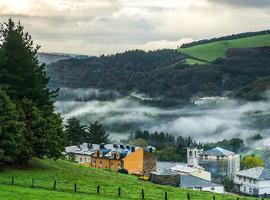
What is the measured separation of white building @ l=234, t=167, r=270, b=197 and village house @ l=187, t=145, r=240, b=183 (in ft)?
71.5

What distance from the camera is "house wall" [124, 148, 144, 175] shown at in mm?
118188

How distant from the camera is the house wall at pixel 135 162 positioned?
118 meters

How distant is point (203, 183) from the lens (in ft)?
299

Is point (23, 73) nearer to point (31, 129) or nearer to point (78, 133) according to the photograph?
point (31, 129)

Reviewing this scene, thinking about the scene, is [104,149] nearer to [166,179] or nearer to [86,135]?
[86,135]

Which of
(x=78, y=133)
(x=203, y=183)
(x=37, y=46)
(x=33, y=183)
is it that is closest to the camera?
(x=33, y=183)

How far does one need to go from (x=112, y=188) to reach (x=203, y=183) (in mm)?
43053

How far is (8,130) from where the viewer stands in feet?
167

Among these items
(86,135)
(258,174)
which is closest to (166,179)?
(258,174)

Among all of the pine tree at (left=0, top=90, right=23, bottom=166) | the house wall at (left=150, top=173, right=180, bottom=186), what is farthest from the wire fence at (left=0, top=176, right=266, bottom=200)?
the house wall at (left=150, top=173, right=180, bottom=186)

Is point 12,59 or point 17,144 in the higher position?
point 12,59

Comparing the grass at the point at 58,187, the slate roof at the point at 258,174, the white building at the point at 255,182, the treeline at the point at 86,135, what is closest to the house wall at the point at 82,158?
the treeline at the point at 86,135

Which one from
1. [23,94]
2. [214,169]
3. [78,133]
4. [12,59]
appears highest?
[12,59]

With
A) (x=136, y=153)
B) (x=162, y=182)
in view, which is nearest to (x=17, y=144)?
(x=162, y=182)
